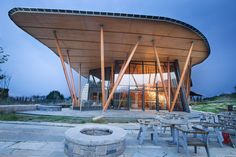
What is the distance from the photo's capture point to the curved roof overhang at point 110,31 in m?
13.4

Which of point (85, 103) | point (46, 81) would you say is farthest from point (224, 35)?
point (46, 81)

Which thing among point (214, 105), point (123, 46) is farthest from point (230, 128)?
point (214, 105)


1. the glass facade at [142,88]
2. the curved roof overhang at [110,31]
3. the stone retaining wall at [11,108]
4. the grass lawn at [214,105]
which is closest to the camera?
the curved roof overhang at [110,31]

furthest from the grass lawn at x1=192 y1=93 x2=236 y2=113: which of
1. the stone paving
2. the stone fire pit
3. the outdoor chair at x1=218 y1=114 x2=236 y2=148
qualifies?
the stone fire pit

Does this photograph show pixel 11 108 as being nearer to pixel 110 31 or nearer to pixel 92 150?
pixel 110 31

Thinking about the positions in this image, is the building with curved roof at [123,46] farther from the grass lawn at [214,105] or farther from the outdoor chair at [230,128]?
the outdoor chair at [230,128]

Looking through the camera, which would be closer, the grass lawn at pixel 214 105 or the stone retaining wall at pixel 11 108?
the stone retaining wall at pixel 11 108

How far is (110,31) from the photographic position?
15867mm

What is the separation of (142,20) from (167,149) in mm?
10624

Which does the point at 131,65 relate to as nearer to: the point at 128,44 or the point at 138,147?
the point at 128,44

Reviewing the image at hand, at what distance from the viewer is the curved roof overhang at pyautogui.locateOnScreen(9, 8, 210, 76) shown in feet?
43.9

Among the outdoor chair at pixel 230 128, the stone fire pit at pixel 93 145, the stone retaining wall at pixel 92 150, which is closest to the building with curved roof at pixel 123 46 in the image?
the outdoor chair at pixel 230 128

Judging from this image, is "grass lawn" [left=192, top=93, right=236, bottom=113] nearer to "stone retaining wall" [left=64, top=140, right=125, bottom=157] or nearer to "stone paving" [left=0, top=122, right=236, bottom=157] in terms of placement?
"stone paving" [left=0, top=122, right=236, bottom=157]

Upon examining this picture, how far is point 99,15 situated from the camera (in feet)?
43.8
